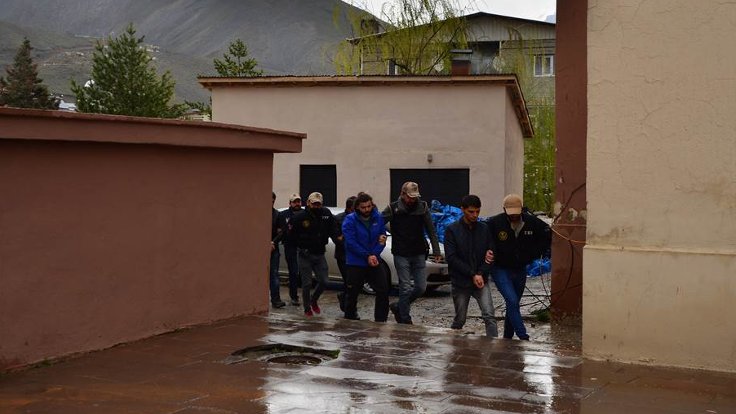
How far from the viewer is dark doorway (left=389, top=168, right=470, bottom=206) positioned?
22391mm

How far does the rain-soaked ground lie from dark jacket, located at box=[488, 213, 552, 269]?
1005mm

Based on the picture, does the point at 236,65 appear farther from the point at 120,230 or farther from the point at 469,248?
the point at 120,230

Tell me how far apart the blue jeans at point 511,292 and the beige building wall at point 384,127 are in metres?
12.3

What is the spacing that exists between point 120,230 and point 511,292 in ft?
12.5

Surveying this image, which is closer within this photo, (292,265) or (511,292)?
(511,292)

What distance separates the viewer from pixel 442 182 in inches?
886

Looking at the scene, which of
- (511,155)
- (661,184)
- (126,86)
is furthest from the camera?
(126,86)

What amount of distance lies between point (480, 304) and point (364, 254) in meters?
1.80

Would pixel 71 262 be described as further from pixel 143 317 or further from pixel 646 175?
pixel 646 175

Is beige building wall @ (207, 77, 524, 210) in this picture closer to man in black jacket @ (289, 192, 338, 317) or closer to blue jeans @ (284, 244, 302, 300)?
blue jeans @ (284, 244, 302, 300)

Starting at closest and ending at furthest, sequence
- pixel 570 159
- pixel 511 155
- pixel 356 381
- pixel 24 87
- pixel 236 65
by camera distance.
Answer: pixel 356 381 < pixel 570 159 < pixel 511 155 < pixel 236 65 < pixel 24 87

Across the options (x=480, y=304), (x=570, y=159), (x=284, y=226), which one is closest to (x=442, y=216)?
(x=284, y=226)

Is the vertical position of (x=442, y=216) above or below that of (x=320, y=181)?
below

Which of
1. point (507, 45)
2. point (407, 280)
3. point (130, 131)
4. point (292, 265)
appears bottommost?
point (292, 265)
